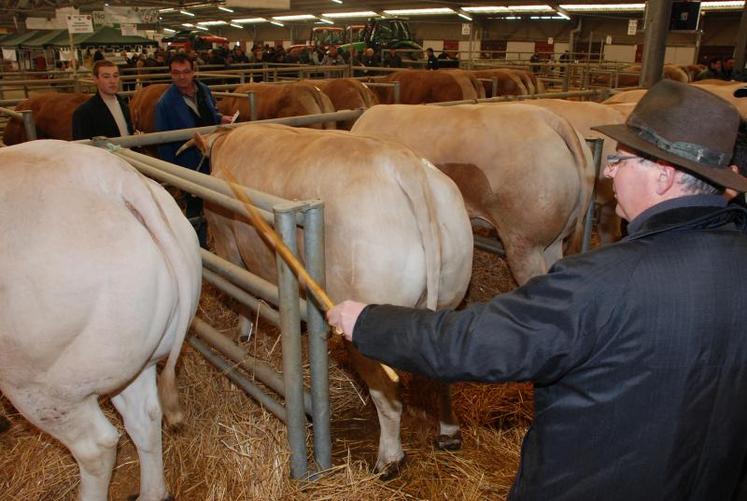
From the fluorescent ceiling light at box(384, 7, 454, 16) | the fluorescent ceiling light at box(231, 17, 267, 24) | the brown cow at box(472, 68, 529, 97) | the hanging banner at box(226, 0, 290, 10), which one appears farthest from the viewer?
the fluorescent ceiling light at box(231, 17, 267, 24)

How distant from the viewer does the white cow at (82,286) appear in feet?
5.89

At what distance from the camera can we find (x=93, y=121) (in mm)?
5008

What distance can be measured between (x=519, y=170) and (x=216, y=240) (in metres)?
1.99

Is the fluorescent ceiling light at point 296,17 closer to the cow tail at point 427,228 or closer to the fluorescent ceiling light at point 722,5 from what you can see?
the fluorescent ceiling light at point 722,5

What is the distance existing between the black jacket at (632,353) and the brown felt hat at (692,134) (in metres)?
0.09

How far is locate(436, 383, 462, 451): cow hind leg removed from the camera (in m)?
2.90

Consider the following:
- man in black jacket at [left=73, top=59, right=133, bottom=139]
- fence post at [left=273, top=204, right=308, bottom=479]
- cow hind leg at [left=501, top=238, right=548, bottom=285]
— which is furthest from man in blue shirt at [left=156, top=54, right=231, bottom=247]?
fence post at [left=273, top=204, right=308, bottom=479]

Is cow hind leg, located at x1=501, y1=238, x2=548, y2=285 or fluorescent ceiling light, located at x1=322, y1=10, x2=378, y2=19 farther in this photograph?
fluorescent ceiling light, located at x1=322, y1=10, x2=378, y2=19

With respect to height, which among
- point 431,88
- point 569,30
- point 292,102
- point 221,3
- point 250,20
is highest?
point 250,20

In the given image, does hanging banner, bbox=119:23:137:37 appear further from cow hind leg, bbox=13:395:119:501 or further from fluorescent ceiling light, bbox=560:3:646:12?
fluorescent ceiling light, bbox=560:3:646:12

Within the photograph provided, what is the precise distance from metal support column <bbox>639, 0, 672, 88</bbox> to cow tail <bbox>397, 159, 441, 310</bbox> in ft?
22.5

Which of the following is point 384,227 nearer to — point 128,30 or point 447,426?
point 447,426

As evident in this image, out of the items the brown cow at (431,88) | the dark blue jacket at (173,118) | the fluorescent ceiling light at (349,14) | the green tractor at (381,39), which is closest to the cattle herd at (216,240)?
the dark blue jacket at (173,118)

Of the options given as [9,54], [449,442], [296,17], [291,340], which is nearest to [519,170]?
[449,442]
